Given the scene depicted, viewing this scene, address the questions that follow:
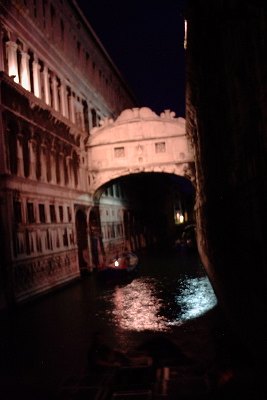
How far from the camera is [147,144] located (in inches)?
920

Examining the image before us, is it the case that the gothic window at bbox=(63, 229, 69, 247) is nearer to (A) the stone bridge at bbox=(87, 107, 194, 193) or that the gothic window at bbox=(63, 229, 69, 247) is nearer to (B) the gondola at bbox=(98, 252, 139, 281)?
(B) the gondola at bbox=(98, 252, 139, 281)

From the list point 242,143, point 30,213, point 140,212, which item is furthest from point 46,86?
point 140,212

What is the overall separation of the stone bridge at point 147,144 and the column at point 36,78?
5.63 metres

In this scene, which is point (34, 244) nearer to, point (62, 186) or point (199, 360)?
point (62, 186)

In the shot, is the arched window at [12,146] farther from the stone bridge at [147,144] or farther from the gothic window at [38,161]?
the stone bridge at [147,144]

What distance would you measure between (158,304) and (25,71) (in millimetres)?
10765

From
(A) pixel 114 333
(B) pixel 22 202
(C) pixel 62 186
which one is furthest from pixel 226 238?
(C) pixel 62 186

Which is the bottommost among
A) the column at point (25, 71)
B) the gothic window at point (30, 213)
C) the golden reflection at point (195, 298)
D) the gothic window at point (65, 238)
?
the golden reflection at point (195, 298)

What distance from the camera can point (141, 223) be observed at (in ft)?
147

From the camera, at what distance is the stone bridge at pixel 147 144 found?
23156 mm

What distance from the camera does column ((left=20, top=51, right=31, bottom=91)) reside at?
1722 centimetres

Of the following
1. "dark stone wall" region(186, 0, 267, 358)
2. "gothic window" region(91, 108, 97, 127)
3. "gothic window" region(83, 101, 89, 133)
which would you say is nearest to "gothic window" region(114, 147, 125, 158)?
"gothic window" region(83, 101, 89, 133)

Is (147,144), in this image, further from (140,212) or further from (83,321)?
(140,212)

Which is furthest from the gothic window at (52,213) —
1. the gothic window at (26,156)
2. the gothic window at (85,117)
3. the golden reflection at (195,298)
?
the gothic window at (85,117)
